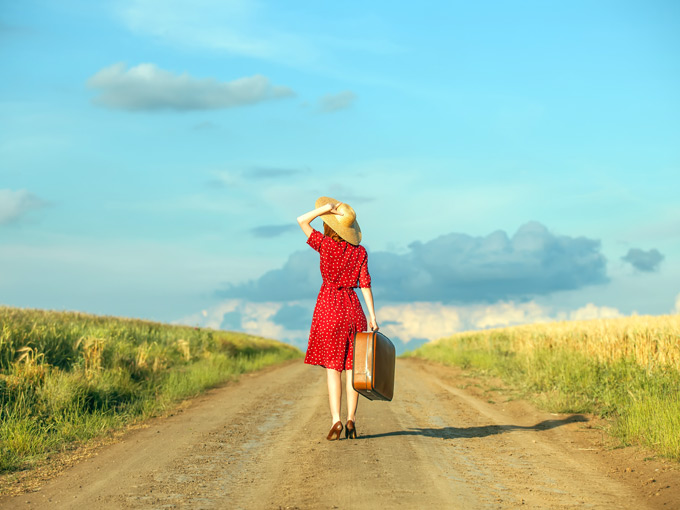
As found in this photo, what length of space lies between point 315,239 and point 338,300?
2.70 feet

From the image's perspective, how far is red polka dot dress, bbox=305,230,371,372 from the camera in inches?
332

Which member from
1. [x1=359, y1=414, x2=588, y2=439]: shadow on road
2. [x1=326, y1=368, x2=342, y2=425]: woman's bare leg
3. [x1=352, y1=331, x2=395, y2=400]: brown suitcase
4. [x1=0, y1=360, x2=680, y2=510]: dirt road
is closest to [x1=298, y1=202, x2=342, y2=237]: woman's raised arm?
[x1=352, y1=331, x2=395, y2=400]: brown suitcase

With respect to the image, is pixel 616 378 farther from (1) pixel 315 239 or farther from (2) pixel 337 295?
(1) pixel 315 239

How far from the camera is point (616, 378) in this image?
1312 centimetres

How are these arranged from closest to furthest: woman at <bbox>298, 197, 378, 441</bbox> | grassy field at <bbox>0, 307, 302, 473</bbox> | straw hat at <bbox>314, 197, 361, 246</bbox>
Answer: straw hat at <bbox>314, 197, 361, 246</bbox>
woman at <bbox>298, 197, 378, 441</bbox>
grassy field at <bbox>0, 307, 302, 473</bbox>

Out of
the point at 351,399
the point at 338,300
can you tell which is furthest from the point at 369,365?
the point at 338,300

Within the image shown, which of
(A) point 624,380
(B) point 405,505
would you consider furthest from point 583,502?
(A) point 624,380

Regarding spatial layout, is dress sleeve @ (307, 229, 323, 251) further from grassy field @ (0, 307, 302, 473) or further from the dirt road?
grassy field @ (0, 307, 302, 473)

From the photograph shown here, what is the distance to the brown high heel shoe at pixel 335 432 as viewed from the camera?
8.38 m

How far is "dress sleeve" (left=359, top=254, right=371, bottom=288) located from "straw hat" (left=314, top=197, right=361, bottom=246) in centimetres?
26

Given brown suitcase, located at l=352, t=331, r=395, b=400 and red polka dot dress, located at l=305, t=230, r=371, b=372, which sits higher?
red polka dot dress, located at l=305, t=230, r=371, b=372

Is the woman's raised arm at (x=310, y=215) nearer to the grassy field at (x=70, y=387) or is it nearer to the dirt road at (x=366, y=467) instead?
the dirt road at (x=366, y=467)

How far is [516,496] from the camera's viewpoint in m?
5.94

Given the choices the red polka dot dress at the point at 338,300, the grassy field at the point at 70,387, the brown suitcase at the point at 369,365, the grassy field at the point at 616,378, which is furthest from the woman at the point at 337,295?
the grassy field at the point at 616,378
